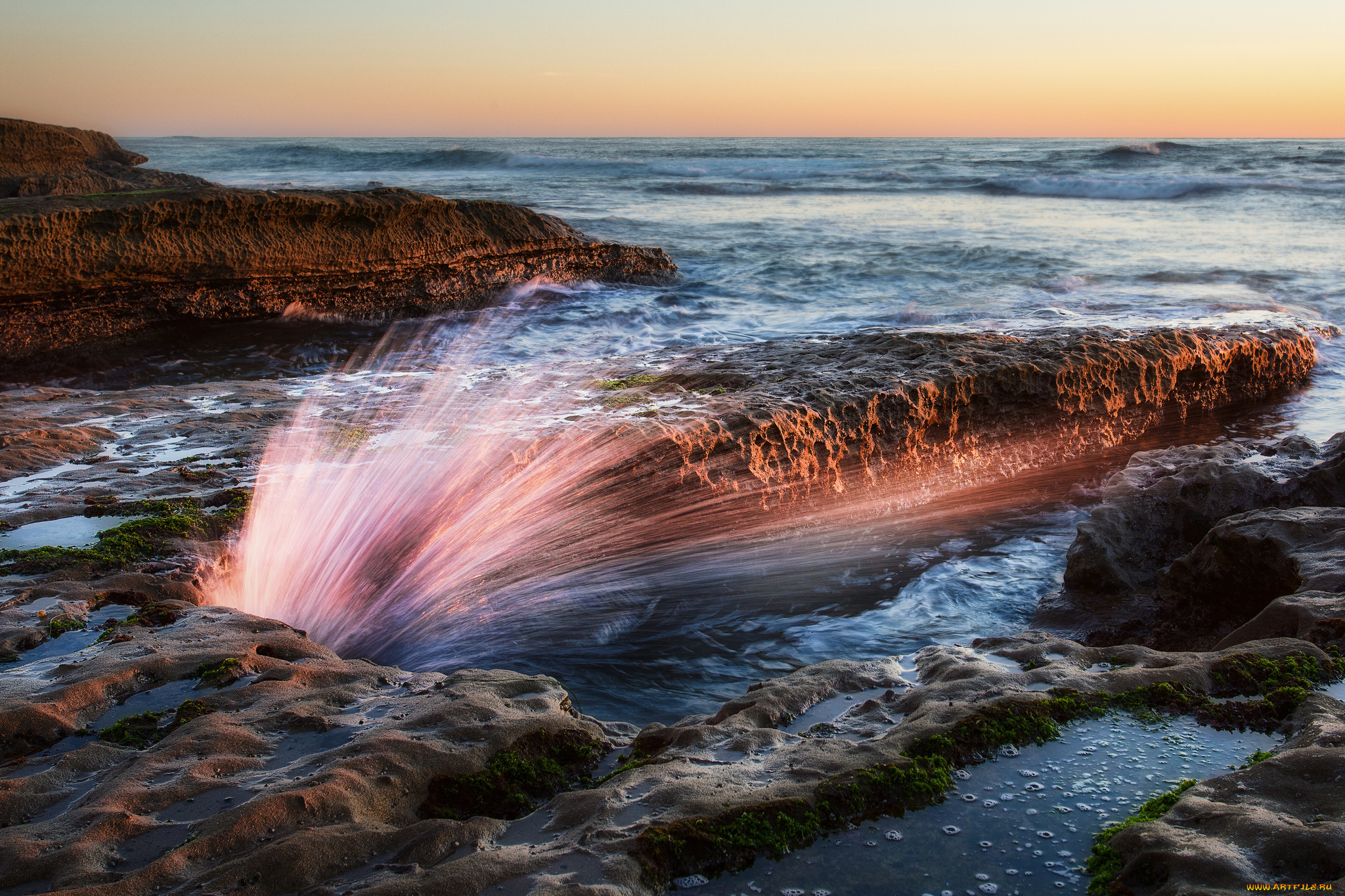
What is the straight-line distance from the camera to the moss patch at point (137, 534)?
308 centimetres

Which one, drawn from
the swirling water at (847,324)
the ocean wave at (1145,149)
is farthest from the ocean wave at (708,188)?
the ocean wave at (1145,149)

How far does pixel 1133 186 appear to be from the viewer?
26.7m

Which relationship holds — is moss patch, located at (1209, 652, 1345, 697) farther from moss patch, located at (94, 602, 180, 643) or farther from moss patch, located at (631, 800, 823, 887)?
moss patch, located at (94, 602, 180, 643)

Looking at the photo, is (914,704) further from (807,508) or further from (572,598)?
(807,508)

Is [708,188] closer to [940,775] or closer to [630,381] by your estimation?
[630,381]

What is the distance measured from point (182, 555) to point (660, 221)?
52.5 feet

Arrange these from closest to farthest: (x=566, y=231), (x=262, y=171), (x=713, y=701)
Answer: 1. (x=713, y=701)
2. (x=566, y=231)
3. (x=262, y=171)

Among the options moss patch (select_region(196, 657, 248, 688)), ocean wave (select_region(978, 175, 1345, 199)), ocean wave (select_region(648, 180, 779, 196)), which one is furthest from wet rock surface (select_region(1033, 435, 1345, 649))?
ocean wave (select_region(978, 175, 1345, 199))

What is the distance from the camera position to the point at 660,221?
18.2m

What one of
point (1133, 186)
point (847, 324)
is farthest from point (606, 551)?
point (1133, 186)

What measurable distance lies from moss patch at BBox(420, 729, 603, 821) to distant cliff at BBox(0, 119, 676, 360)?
6441mm

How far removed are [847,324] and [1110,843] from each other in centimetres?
716

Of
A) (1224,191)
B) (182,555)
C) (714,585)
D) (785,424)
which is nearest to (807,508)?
(785,424)

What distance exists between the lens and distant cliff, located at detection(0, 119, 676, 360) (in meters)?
6.45
